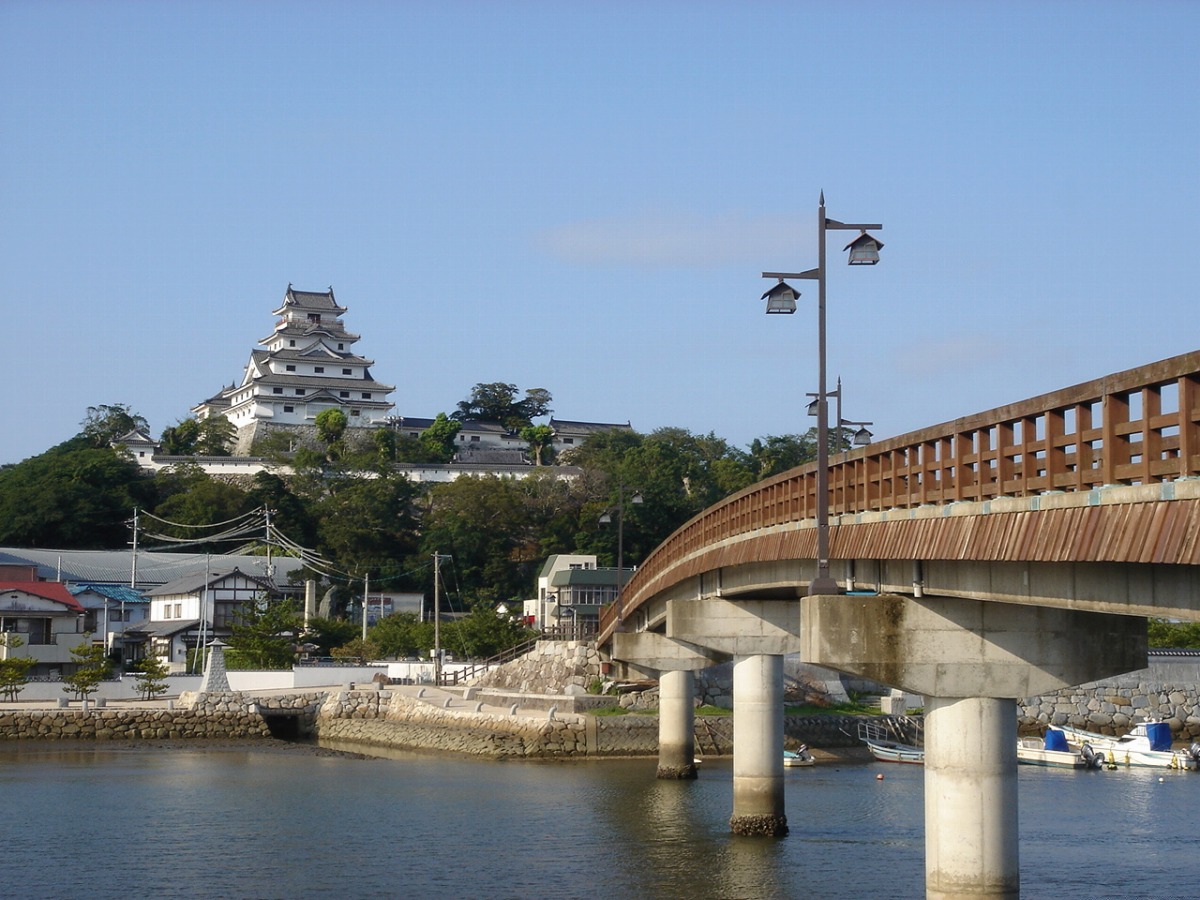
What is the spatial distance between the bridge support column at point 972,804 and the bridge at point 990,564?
0.06 feet

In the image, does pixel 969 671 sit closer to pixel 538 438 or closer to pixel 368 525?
pixel 368 525

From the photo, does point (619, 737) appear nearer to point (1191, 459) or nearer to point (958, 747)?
point (958, 747)

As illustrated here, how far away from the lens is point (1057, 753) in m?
48.6

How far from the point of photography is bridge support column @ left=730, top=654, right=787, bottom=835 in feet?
110

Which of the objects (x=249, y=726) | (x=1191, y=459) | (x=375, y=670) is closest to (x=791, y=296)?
(x=1191, y=459)

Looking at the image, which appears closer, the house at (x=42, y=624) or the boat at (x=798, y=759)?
the boat at (x=798, y=759)

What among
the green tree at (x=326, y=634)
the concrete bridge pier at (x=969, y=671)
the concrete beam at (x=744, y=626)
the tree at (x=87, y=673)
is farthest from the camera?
the green tree at (x=326, y=634)

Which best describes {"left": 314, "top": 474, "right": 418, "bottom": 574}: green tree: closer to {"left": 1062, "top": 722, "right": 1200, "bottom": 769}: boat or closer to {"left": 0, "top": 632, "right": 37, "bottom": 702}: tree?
{"left": 0, "top": 632, "right": 37, "bottom": 702}: tree

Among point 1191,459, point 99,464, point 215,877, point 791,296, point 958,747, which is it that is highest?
point 99,464

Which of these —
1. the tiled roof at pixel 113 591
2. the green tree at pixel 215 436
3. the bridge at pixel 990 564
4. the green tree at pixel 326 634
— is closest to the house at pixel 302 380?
the green tree at pixel 215 436

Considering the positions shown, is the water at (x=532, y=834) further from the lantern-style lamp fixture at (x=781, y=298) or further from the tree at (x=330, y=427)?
the tree at (x=330, y=427)

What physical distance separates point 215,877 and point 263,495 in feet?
293

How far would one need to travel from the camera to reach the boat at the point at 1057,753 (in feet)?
157

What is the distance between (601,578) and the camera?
266ft
